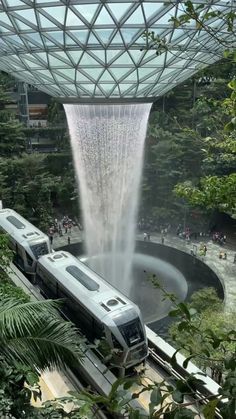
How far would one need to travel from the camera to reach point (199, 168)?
43.1 m

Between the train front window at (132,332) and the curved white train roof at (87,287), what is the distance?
0.30 metres

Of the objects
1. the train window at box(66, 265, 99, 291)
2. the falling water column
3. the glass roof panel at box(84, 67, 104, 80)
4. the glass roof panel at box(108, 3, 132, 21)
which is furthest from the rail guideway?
the falling water column

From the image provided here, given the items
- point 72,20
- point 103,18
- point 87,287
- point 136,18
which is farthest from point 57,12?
point 87,287

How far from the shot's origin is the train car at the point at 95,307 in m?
12.5

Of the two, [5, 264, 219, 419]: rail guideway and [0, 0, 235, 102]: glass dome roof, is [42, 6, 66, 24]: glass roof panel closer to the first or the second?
[0, 0, 235, 102]: glass dome roof

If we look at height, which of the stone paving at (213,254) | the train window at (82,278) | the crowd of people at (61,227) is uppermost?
the train window at (82,278)

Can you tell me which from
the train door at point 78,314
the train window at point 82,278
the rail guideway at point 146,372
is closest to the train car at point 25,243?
the train window at point 82,278

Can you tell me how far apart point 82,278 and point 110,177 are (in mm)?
21912

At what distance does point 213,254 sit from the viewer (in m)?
36.0

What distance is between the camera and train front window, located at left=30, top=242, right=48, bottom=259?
778 inches

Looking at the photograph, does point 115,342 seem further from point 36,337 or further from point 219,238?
point 219,238

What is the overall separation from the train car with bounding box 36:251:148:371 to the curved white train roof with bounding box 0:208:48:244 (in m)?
4.01

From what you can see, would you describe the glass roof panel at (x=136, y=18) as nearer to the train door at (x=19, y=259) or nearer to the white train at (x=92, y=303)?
the white train at (x=92, y=303)

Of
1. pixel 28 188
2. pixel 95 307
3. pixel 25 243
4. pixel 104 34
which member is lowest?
pixel 95 307
